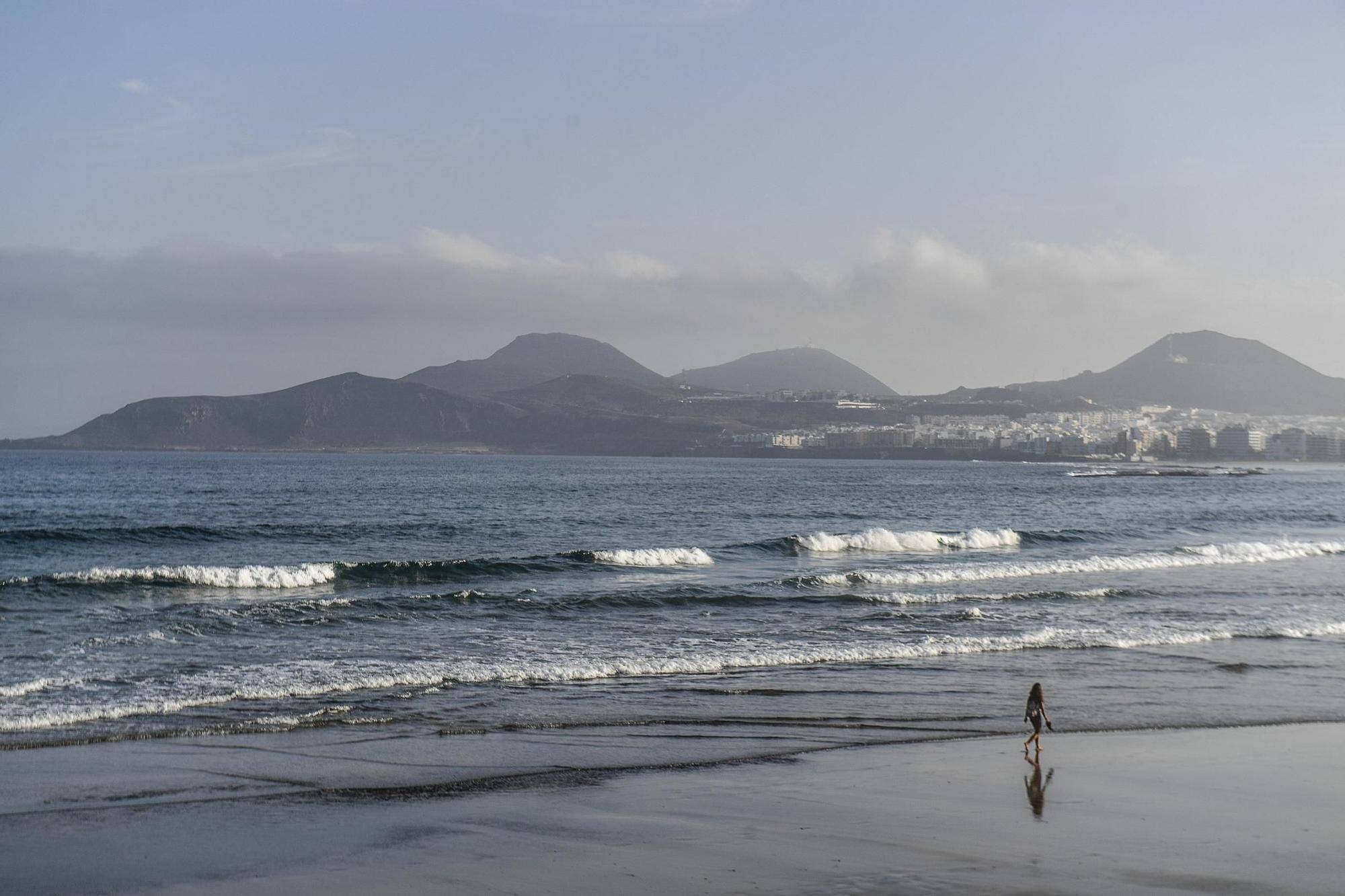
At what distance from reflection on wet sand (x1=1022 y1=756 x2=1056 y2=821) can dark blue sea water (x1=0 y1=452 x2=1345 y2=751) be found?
173 cm

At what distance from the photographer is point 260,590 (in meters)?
27.5

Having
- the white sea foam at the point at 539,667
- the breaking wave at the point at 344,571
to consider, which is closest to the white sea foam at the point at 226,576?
the breaking wave at the point at 344,571

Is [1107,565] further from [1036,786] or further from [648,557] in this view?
[1036,786]

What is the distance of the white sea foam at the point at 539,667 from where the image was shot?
14.1 m

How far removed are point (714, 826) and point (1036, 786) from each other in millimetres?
3670

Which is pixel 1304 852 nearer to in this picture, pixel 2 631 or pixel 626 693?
pixel 626 693

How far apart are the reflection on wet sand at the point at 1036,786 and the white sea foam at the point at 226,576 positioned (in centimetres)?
2121

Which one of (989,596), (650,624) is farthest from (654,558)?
(650,624)

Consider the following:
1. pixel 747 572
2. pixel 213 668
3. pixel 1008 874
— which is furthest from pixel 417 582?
pixel 1008 874

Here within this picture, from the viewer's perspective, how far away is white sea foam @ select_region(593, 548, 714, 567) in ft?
111

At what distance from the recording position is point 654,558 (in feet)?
113

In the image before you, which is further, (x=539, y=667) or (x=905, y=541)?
(x=905, y=541)

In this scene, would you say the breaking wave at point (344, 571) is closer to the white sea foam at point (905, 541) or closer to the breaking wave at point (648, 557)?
the breaking wave at point (648, 557)

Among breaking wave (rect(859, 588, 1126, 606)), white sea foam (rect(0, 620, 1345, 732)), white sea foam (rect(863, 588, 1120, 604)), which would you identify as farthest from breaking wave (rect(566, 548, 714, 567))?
white sea foam (rect(0, 620, 1345, 732))
